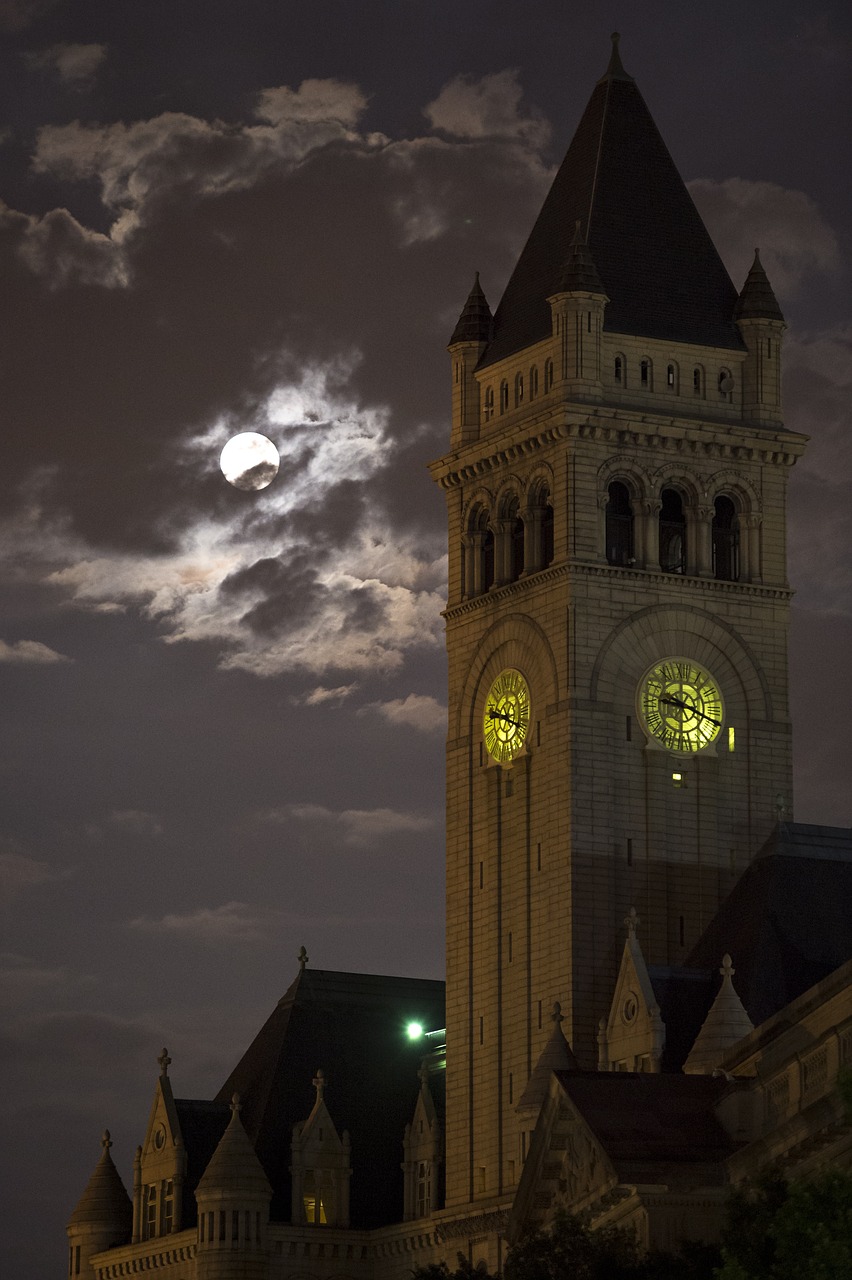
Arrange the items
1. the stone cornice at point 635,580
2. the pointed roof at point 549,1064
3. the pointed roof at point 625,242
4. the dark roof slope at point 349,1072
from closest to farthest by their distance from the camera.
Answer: the pointed roof at point 549,1064
the stone cornice at point 635,580
the pointed roof at point 625,242
the dark roof slope at point 349,1072

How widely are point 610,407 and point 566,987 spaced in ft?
66.6

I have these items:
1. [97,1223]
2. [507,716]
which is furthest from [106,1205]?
[507,716]

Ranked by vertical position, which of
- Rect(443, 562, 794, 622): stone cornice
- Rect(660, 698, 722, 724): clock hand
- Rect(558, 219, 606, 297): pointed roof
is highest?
Rect(558, 219, 606, 297): pointed roof

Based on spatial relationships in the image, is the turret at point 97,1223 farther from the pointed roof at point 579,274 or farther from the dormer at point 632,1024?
the pointed roof at point 579,274

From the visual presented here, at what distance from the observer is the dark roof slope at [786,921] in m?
110

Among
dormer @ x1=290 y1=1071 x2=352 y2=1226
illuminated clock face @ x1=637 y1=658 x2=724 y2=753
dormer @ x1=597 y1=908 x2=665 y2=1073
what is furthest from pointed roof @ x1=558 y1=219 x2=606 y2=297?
dormer @ x1=290 y1=1071 x2=352 y2=1226

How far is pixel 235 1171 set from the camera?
12156cm

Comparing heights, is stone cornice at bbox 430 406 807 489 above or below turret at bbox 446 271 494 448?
below

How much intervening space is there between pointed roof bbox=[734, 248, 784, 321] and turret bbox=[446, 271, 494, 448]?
9.39 m

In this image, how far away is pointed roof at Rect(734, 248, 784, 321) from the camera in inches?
4884

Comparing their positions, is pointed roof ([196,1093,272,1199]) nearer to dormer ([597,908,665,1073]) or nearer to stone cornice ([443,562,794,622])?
dormer ([597,908,665,1073])

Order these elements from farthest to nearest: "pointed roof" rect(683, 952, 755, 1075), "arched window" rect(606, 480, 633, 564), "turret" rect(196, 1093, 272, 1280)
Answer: "turret" rect(196, 1093, 272, 1280) < "arched window" rect(606, 480, 633, 564) < "pointed roof" rect(683, 952, 755, 1075)

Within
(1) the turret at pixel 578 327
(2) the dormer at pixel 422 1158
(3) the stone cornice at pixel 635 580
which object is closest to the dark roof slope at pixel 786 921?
(3) the stone cornice at pixel 635 580

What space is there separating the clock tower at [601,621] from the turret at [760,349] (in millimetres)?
98
